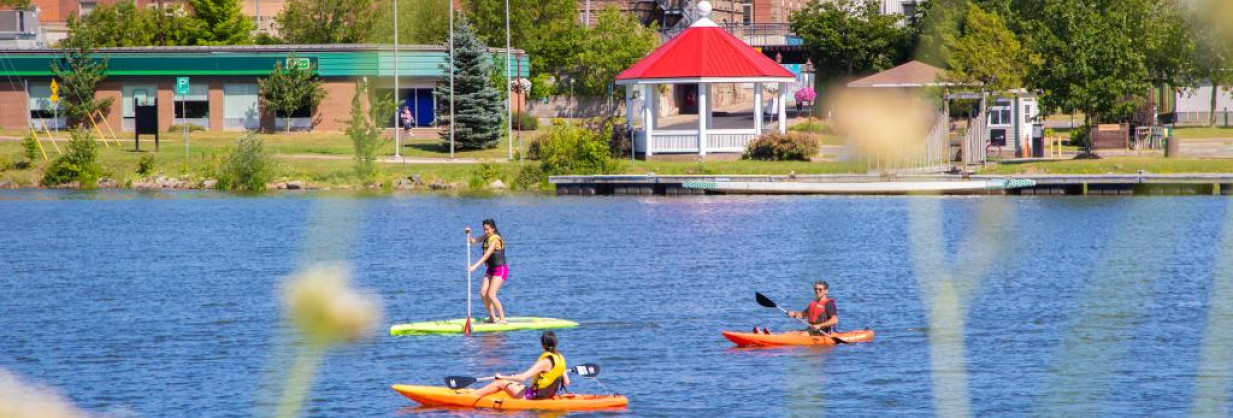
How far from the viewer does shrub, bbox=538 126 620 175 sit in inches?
2702

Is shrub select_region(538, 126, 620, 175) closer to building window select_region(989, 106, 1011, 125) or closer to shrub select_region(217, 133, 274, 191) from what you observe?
shrub select_region(217, 133, 274, 191)

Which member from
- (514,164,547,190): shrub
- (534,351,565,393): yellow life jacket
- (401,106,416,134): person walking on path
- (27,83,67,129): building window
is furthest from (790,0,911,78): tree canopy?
(534,351,565,393): yellow life jacket

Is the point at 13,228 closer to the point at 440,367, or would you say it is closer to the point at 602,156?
the point at 602,156

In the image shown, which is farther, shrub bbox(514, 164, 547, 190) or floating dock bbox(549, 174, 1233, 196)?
shrub bbox(514, 164, 547, 190)

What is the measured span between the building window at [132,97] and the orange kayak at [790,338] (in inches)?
2504

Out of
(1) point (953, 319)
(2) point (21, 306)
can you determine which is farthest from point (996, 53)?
(1) point (953, 319)

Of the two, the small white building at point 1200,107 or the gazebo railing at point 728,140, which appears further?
the small white building at point 1200,107

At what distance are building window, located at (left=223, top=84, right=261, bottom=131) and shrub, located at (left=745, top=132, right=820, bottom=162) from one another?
29531mm

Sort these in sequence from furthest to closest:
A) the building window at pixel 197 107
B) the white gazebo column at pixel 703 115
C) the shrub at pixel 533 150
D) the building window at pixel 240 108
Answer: the building window at pixel 197 107 < the building window at pixel 240 108 < the shrub at pixel 533 150 < the white gazebo column at pixel 703 115

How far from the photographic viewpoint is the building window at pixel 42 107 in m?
86.2

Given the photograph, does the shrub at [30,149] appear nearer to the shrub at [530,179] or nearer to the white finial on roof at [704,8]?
the shrub at [530,179]

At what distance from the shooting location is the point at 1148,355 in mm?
27688

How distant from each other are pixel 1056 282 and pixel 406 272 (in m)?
17.1

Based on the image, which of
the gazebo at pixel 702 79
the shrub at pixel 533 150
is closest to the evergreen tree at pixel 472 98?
the shrub at pixel 533 150
